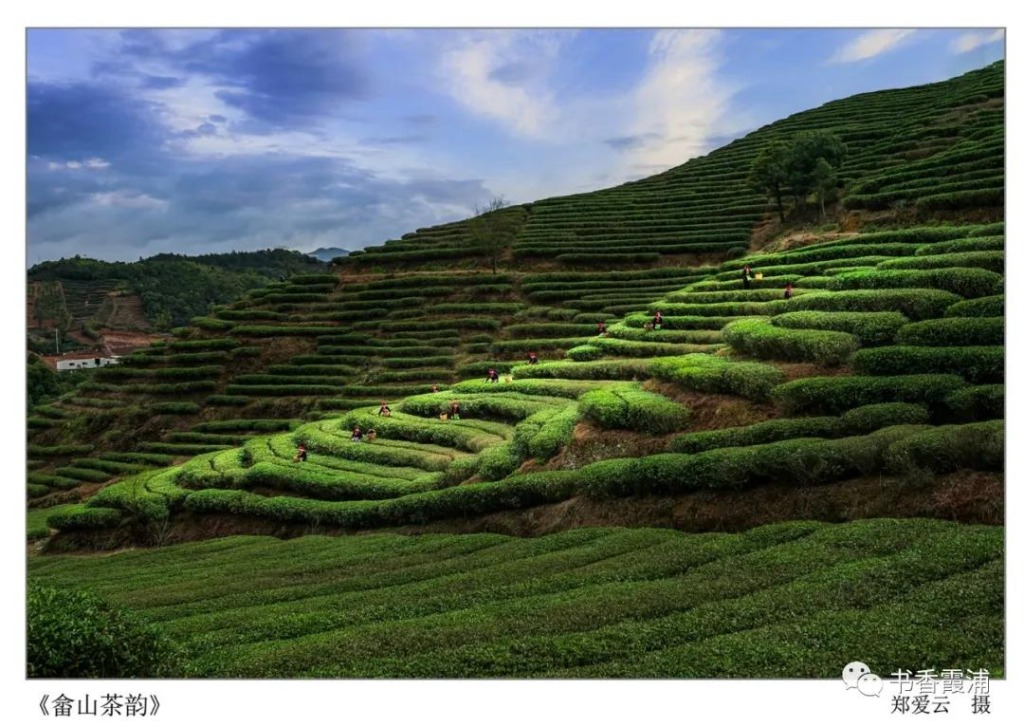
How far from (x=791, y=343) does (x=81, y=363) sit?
54.6 metres

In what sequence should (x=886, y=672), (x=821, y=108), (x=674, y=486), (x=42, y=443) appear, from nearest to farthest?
(x=886, y=672) < (x=674, y=486) < (x=42, y=443) < (x=821, y=108)

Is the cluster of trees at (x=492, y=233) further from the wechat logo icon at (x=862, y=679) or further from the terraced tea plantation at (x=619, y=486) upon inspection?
the wechat logo icon at (x=862, y=679)

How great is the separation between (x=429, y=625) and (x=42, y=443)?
38.4 metres

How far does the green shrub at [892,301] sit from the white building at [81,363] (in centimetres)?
4984

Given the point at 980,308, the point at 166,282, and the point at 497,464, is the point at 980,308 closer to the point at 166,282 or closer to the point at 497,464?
the point at 497,464

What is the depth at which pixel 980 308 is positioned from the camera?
596 inches

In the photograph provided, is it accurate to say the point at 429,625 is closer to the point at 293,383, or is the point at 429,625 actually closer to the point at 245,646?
the point at 245,646

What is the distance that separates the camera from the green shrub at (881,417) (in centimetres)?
1278

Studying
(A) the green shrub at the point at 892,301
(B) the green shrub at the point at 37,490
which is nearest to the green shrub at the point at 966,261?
(A) the green shrub at the point at 892,301

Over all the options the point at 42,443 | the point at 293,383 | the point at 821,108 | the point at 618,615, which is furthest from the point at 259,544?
the point at 821,108

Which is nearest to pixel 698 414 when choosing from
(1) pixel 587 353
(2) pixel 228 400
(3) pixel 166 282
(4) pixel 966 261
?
(4) pixel 966 261

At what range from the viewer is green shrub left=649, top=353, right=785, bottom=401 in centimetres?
1599

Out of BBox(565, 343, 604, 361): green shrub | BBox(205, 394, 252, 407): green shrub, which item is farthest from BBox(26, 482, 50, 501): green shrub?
BBox(565, 343, 604, 361): green shrub
